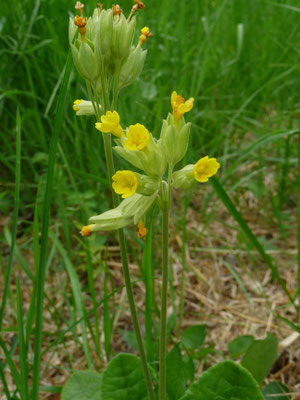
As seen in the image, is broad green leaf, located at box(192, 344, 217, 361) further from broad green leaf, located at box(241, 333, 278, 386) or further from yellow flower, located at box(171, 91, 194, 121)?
yellow flower, located at box(171, 91, 194, 121)

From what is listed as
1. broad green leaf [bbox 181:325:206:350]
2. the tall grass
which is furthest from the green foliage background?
broad green leaf [bbox 181:325:206:350]

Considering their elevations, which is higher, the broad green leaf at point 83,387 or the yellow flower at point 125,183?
the yellow flower at point 125,183

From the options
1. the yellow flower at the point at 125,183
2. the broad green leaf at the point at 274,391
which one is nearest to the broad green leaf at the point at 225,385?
the broad green leaf at the point at 274,391

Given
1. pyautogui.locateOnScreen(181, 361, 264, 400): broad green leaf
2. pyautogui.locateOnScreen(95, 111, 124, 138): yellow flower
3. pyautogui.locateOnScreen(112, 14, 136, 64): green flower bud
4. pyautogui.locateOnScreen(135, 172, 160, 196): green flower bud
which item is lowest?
pyautogui.locateOnScreen(181, 361, 264, 400): broad green leaf

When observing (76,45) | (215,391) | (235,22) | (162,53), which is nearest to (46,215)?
(76,45)

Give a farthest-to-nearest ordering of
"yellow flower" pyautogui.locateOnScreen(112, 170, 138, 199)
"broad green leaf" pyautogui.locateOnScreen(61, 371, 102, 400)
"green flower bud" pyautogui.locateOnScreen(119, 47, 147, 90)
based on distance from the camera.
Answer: "broad green leaf" pyautogui.locateOnScreen(61, 371, 102, 400), "green flower bud" pyautogui.locateOnScreen(119, 47, 147, 90), "yellow flower" pyautogui.locateOnScreen(112, 170, 138, 199)

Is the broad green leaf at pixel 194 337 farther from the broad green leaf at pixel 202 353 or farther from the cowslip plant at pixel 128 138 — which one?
the cowslip plant at pixel 128 138
